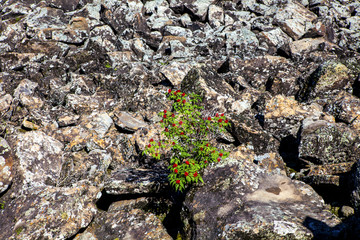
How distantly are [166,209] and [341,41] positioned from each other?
1914 centimetres

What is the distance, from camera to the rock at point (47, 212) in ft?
23.3

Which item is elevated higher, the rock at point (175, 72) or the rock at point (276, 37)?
the rock at point (276, 37)

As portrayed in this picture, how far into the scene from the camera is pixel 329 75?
11.9 metres

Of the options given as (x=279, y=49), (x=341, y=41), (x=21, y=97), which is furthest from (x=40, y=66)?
(x=341, y=41)

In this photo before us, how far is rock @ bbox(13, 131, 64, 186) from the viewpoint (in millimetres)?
9203

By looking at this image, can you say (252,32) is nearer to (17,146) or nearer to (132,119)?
(132,119)

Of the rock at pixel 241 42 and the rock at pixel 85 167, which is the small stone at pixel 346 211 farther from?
the rock at pixel 241 42


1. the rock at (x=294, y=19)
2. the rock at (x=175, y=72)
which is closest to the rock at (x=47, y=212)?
the rock at (x=175, y=72)

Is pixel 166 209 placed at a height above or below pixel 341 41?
below

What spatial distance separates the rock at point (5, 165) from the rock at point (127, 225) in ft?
10.3

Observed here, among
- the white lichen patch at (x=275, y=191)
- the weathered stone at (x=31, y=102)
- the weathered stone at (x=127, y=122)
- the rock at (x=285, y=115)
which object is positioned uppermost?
the white lichen patch at (x=275, y=191)

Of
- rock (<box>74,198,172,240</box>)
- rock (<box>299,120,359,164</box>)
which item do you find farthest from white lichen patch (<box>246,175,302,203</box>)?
rock (<box>74,198,172,240</box>)

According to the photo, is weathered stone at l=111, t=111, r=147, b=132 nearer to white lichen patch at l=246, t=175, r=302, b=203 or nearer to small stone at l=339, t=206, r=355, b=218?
white lichen patch at l=246, t=175, r=302, b=203

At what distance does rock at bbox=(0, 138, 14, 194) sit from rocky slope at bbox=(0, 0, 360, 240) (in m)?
0.04
